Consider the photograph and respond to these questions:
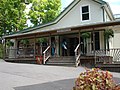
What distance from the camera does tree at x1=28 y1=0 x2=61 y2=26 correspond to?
3475cm

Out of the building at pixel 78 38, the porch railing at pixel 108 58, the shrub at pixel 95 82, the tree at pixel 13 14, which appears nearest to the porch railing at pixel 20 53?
the building at pixel 78 38

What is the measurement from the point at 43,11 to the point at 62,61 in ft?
58.8

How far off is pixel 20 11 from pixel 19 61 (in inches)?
474

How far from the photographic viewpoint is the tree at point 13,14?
32.9 meters

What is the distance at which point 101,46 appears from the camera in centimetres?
2019

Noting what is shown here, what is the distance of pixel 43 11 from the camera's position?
35812 millimetres

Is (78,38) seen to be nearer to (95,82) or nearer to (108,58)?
(108,58)

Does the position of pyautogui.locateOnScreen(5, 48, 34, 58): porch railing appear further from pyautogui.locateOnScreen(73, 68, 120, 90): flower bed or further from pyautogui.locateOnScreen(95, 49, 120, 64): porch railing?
pyautogui.locateOnScreen(73, 68, 120, 90): flower bed

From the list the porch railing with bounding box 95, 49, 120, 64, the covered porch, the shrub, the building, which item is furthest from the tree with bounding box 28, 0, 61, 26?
the shrub

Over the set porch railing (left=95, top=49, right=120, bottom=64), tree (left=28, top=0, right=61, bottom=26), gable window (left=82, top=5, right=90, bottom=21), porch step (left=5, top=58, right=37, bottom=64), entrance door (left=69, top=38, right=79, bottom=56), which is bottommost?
porch step (left=5, top=58, right=37, bottom=64)

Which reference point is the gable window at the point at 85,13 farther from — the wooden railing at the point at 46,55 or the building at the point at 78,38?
the wooden railing at the point at 46,55

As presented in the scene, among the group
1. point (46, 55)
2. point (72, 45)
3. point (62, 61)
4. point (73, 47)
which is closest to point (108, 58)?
point (62, 61)

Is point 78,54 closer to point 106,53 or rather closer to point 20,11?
point 106,53

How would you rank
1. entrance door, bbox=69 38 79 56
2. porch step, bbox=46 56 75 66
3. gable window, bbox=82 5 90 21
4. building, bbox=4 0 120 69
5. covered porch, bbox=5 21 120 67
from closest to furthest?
covered porch, bbox=5 21 120 67, building, bbox=4 0 120 69, porch step, bbox=46 56 75 66, gable window, bbox=82 5 90 21, entrance door, bbox=69 38 79 56
